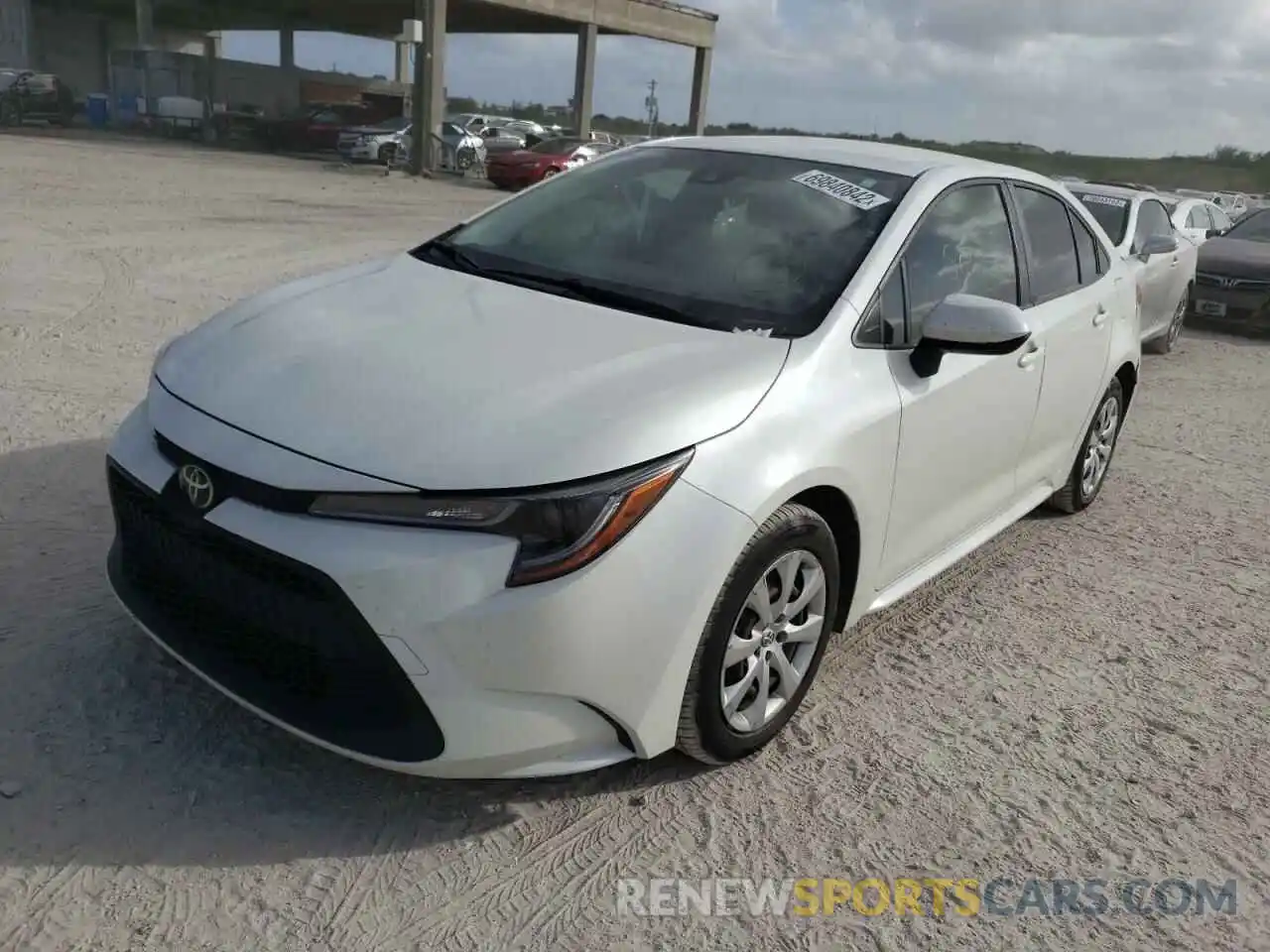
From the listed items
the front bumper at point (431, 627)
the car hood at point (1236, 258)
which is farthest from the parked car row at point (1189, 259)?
the front bumper at point (431, 627)

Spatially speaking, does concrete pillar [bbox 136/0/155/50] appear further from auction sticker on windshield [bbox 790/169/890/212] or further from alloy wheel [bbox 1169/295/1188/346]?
auction sticker on windshield [bbox 790/169/890/212]

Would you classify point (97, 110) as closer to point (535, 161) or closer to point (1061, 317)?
point (535, 161)

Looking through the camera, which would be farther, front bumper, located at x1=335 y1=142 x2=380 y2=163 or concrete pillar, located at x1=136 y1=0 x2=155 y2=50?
concrete pillar, located at x1=136 y1=0 x2=155 y2=50

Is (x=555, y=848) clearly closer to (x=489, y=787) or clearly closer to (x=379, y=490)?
(x=489, y=787)

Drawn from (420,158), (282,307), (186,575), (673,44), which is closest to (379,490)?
(186,575)

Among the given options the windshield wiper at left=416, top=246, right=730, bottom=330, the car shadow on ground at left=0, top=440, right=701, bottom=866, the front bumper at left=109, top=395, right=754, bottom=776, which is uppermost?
the windshield wiper at left=416, top=246, right=730, bottom=330

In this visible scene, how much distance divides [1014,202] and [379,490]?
2978 millimetres

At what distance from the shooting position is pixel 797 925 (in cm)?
255

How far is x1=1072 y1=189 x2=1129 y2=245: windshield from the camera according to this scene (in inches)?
358

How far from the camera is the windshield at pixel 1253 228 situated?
1237 centimetres

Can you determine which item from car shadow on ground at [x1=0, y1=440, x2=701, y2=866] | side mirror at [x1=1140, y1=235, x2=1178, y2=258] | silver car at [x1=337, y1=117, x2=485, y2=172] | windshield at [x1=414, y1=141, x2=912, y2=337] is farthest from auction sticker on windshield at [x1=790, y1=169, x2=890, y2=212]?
silver car at [x1=337, y1=117, x2=485, y2=172]

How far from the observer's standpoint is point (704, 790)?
9.81 ft

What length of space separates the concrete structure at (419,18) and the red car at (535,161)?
127 inches

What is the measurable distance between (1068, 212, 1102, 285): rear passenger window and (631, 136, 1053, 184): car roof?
0.44 m
